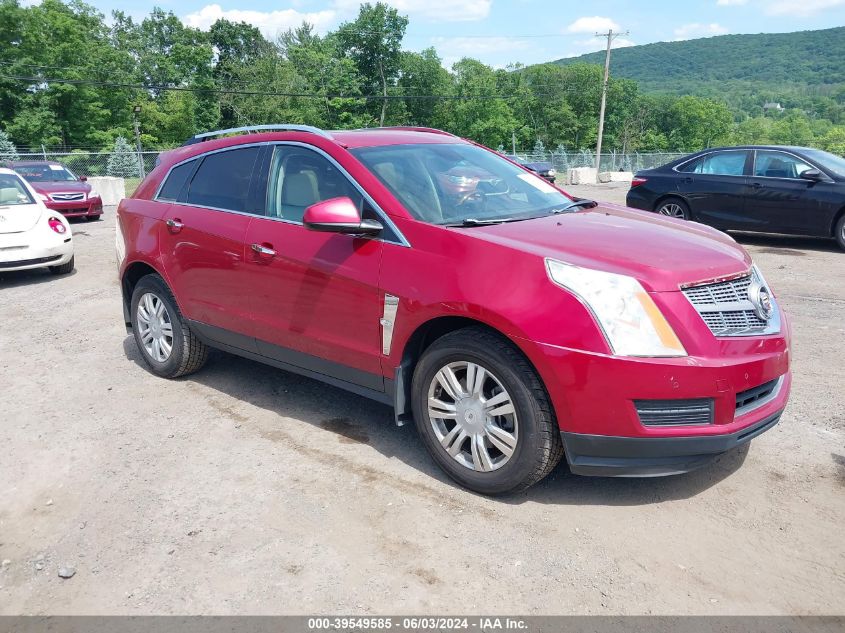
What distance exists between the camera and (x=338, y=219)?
147 inches

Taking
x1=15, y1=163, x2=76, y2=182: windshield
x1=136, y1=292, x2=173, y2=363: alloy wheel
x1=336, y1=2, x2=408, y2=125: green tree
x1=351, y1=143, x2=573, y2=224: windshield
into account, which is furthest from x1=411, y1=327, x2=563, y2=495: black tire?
x1=336, y1=2, x2=408, y2=125: green tree

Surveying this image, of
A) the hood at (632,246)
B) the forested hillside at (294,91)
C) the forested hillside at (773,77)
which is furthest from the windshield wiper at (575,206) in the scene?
the forested hillside at (773,77)

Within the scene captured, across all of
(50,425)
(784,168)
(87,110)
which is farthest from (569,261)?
(87,110)

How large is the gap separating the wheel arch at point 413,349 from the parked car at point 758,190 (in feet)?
→ 29.1

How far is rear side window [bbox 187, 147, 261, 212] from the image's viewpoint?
186 inches

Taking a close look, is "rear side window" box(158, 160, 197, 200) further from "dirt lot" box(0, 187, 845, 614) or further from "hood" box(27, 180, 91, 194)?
"hood" box(27, 180, 91, 194)

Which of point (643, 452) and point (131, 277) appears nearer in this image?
point (643, 452)

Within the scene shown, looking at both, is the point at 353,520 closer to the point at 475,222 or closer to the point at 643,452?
the point at 643,452

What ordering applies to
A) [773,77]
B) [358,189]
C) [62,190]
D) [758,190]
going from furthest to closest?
[773,77] < [62,190] < [758,190] < [358,189]

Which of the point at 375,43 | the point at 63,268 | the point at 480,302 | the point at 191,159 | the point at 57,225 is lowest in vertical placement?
the point at 63,268

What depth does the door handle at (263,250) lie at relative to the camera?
4359 mm

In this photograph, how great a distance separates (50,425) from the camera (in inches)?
→ 187

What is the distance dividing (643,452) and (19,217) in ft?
31.0

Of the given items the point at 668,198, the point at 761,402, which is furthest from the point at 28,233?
the point at 668,198
